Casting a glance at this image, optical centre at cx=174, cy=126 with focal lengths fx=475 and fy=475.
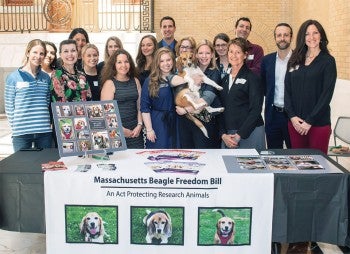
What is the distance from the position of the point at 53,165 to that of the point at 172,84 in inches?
53.7

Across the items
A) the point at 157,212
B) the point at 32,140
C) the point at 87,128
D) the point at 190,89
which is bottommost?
the point at 157,212

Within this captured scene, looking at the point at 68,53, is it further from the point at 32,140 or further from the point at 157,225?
the point at 157,225

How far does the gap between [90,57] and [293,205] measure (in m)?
2.53

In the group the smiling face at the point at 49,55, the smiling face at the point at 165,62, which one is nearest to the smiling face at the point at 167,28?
the smiling face at the point at 49,55

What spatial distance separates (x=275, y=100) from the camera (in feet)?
15.9

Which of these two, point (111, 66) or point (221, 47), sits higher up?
point (221, 47)

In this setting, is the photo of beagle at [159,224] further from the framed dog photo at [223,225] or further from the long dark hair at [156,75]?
the long dark hair at [156,75]

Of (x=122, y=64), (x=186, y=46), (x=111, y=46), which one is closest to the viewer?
(x=122, y=64)

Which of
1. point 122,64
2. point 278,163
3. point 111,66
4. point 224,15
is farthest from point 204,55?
point 224,15

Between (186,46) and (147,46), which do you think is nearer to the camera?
(186,46)

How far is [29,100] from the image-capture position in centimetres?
435

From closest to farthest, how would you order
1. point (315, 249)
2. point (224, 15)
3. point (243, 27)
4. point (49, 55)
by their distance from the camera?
point (315, 249) < point (49, 55) < point (243, 27) < point (224, 15)

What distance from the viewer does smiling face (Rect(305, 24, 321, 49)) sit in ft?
13.7

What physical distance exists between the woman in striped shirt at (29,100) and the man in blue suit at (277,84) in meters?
2.21
